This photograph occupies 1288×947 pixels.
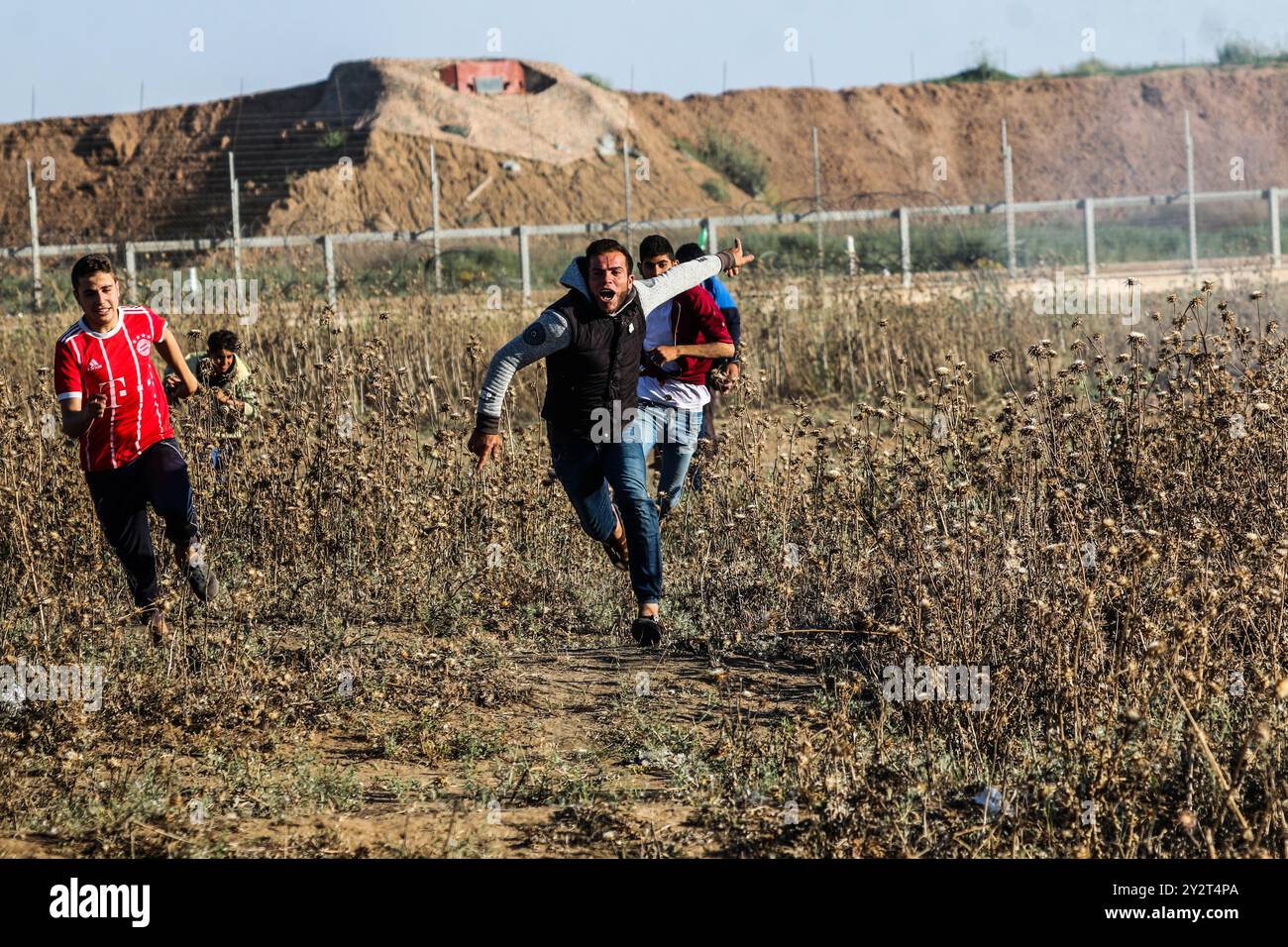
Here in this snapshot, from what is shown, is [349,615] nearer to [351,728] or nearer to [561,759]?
[351,728]

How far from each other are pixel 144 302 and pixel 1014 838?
1387 centimetres

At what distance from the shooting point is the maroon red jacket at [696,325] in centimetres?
782

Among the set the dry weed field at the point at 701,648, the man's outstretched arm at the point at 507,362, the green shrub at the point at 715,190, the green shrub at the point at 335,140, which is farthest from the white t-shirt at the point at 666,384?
the green shrub at the point at 715,190

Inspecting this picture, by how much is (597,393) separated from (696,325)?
4.44ft

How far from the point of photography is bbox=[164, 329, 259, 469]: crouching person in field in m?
8.27

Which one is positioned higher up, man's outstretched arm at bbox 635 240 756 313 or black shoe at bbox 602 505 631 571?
man's outstretched arm at bbox 635 240 756 313

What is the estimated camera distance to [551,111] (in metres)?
48.7

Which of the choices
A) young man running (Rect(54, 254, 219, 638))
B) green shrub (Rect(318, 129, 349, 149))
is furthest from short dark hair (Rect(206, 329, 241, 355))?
green shrub (Rect(318, 129, 349, 149))

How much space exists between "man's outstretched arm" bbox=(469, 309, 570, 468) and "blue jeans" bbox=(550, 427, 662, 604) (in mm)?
415

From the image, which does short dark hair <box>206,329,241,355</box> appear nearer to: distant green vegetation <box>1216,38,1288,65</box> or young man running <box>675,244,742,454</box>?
young man running <box>675,244,742,454</box>

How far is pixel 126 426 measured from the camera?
21.6ft

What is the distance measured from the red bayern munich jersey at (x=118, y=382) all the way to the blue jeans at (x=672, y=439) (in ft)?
7.40

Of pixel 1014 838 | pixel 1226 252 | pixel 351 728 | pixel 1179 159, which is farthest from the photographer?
pixel 1179 159
